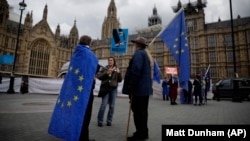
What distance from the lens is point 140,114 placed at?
3412 millimetres

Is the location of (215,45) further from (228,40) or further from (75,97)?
(75,97)

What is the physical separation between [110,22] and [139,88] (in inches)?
2706

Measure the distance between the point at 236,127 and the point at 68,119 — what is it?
2653mm

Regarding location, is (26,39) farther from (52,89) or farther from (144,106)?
(144,106)

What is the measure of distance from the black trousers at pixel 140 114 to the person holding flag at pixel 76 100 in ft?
2.94

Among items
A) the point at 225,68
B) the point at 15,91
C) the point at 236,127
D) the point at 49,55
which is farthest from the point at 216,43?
the point at 49,55

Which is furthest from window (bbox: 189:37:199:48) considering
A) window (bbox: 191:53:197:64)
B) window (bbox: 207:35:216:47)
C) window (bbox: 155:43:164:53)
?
window (bbox: 155:43:164:53)

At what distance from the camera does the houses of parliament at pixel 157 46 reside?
37.2m

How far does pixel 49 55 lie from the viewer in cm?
5494

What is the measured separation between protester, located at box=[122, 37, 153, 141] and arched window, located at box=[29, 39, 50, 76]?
2144 inches

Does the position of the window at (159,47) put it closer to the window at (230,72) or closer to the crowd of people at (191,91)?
the window at (230,72)

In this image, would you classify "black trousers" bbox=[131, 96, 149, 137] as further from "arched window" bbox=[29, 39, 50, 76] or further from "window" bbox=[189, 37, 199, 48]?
"arched window" bbox=[29, 39, 50, 76]

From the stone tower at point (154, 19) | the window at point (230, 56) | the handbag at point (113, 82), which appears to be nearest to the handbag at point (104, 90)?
the handbag at point (113, 82)

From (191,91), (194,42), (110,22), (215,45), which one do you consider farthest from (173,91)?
(110,22)
